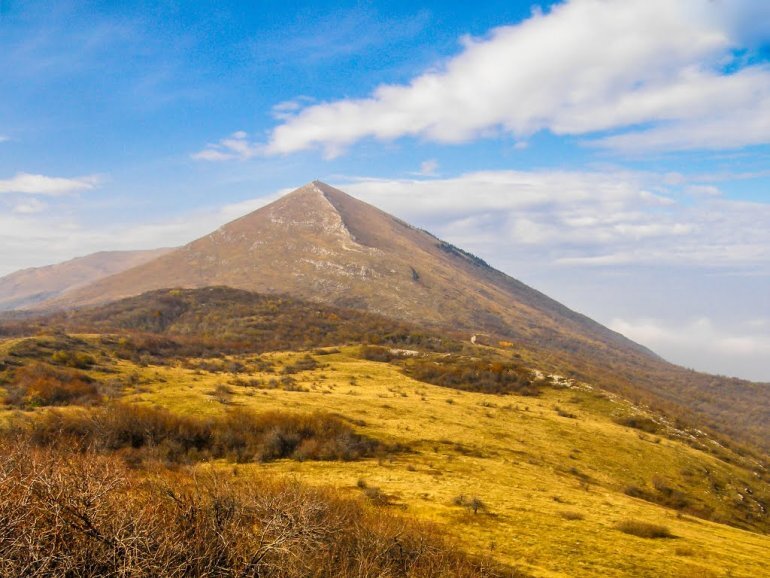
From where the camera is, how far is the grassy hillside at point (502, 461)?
1307 cm

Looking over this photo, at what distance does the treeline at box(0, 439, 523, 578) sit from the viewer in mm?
5410

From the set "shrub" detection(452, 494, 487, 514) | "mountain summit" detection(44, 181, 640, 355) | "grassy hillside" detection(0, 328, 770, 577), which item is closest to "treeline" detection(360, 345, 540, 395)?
"grassy hillside" detection(0, 328, 770, 577)

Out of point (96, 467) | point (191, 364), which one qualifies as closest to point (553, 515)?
point (96, 467)

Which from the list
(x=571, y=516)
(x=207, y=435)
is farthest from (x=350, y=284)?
(x=571, y=516)

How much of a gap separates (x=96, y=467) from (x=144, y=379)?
29172 mm

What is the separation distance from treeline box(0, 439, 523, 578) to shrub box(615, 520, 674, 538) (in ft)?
27.0

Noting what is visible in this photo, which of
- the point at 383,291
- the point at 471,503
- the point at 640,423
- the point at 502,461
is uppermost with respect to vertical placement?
the point at 383,291

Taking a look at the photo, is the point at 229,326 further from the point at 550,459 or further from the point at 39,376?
the point at 550,459

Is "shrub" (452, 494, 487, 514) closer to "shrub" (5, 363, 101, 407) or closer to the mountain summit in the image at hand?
"shrub" (5, 363, 101, 407)

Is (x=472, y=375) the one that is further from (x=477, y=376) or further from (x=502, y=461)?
(x=502, y=461)

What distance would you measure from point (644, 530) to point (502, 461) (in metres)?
8.96

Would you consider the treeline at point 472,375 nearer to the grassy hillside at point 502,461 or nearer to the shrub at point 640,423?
the grassy hillside at point 502,461

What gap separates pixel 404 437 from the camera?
24625mm

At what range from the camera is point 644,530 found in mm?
14523
